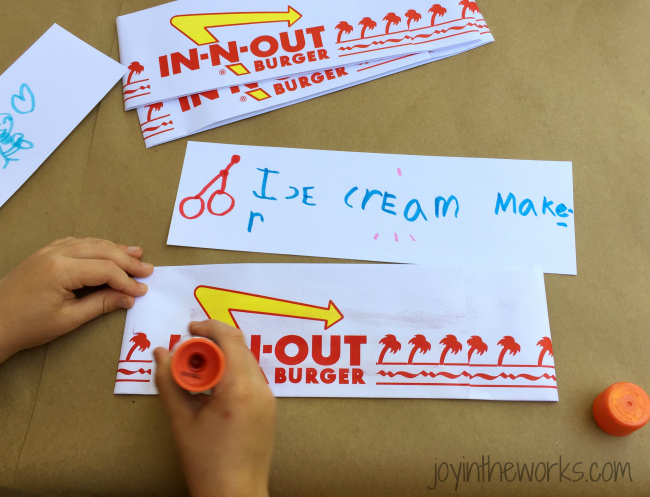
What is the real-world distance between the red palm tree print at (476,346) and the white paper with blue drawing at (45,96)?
53 cm

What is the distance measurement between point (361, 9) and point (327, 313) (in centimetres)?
39

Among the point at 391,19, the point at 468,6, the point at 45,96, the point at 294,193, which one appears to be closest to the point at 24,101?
the point at 45,96

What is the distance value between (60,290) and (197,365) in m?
0.19

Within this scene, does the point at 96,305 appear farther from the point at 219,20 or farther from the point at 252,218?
the point at 219,20

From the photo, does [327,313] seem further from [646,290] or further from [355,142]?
[646,290]

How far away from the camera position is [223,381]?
14.6 inches

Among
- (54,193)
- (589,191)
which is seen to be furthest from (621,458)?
(54,193)

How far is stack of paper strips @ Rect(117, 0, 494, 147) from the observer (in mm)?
545

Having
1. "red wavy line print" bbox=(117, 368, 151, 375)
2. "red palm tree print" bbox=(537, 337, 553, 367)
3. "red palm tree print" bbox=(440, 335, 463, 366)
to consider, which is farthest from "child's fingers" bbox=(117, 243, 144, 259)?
"red palm tree print" bbox=(537, 337, 553, 367)

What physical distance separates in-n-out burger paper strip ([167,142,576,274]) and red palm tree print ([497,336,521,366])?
0.09 meters

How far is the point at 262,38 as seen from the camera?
56cm

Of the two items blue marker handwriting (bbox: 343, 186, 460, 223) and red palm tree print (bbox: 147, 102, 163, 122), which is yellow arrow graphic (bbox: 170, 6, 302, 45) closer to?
red palm tree print (bbox: 147, 102, 163, 122)

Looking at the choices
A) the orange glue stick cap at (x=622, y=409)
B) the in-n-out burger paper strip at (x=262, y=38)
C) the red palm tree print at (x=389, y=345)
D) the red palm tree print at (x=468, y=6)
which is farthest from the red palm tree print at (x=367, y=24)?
the orange glue stick cap at (x=622, y=409)

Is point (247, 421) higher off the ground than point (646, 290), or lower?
lower
